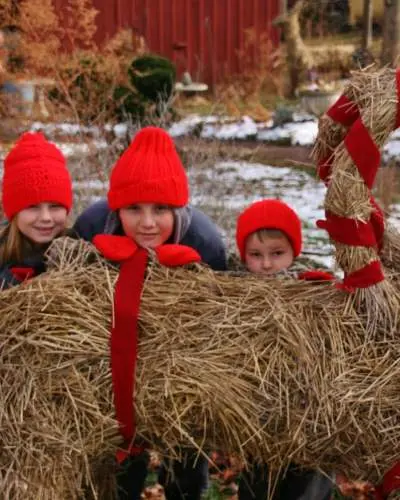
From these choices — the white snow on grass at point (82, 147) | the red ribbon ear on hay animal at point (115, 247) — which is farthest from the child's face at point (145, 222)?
the white snow on grass at point (82, 147)

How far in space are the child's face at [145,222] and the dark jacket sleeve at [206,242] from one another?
0.24 meters

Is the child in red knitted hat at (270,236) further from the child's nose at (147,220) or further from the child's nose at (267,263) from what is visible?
the child's nose at (147,220)

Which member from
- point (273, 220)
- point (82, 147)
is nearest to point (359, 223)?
point (273, 220)

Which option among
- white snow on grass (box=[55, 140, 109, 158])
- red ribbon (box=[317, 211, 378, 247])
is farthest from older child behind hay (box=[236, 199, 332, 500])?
white snow on grass (box=[55, 140, 109, 158])

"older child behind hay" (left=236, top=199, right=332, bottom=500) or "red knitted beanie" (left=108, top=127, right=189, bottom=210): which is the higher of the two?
"red knitted beanie" (left=108, top=127, right=189, bottom=210)

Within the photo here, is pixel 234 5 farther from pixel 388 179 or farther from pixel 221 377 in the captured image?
pixel 221 377

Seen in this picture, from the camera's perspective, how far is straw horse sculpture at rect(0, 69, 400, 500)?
7.42ft

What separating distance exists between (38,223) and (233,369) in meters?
1.11

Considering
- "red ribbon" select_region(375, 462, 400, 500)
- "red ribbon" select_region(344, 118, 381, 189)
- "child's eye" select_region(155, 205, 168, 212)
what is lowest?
"red ribbon" select_region(375, 462, 400, 500)

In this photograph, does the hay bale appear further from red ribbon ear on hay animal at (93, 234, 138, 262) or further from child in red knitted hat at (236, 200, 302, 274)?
child in red knitted hat at (236, 200, 302, 274)

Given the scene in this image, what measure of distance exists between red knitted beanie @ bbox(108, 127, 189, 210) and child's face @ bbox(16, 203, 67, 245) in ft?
1.45

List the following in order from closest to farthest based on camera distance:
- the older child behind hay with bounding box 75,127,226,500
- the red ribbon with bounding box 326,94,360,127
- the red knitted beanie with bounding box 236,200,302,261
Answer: the red ribbon with bounding box 326,94,360,127 → the older child behind hay with bounding box 75,127,226,500 → the red knitted beanie with bounding box 236,200,302,261

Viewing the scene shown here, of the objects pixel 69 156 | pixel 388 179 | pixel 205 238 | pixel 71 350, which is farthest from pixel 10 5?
pixel 71 350

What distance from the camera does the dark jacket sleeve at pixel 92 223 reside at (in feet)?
9.80
